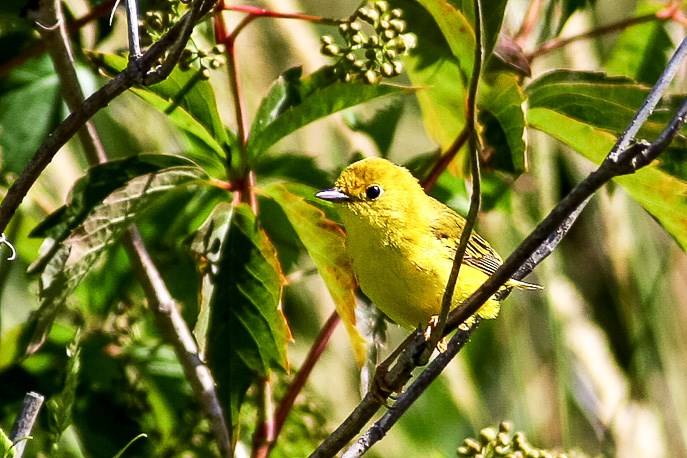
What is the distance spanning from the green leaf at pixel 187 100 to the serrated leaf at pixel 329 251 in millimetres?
164

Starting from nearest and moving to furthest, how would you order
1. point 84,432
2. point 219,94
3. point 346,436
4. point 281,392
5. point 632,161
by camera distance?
point 632,161
point 346,436
point 84,432
point 281,392
point 219,94

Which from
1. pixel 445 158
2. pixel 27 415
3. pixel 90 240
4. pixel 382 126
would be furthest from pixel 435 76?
pixel 27 415

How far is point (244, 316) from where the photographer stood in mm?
1749

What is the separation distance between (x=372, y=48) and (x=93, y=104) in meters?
0.58

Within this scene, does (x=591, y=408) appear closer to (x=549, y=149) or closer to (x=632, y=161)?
(x=549, y=149)

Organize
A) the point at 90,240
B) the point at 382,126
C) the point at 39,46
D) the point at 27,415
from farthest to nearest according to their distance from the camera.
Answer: the point at 382,126, the point at 39,46, the point at 90,240, the point at 27,415

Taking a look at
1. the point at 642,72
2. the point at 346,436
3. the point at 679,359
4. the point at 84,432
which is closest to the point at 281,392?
the point at 84,432

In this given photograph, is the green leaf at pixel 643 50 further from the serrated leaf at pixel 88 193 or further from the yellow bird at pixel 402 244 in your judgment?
the serrated leaf at pixel 88 193

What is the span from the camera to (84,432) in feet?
6.95

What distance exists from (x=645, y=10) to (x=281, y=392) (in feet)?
3.94

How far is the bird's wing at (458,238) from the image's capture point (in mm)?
2385

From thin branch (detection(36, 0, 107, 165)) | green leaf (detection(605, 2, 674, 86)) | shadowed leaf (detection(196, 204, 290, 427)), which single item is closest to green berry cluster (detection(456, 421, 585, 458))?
shadowed leaf (detection(196, 204, 290, 427))

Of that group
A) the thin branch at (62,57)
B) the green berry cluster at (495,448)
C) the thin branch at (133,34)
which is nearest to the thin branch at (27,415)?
the thin branch at (133,34)

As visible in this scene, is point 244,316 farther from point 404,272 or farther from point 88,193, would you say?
point 404,272
